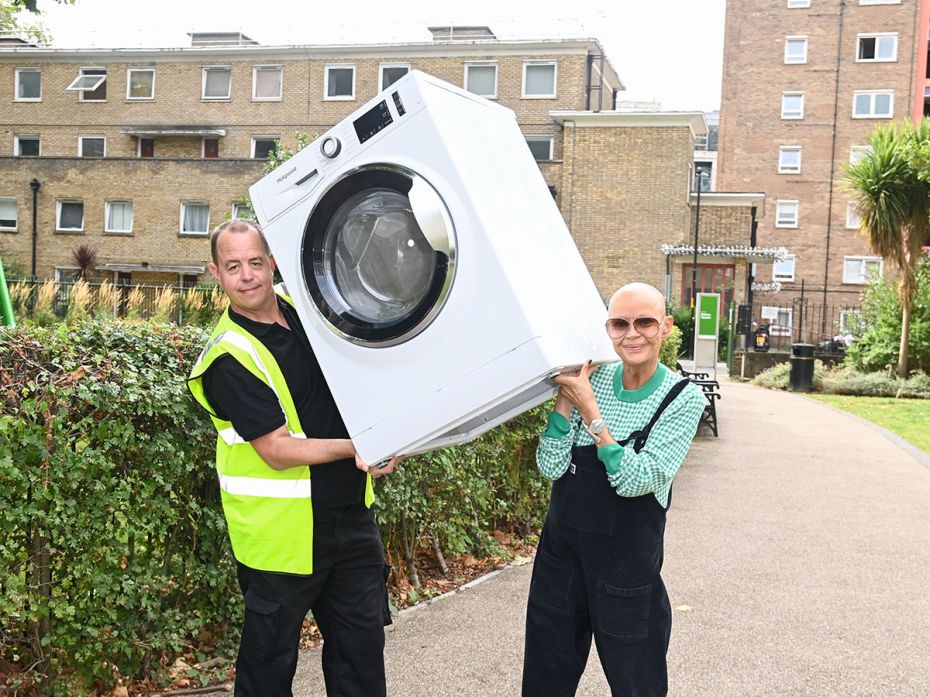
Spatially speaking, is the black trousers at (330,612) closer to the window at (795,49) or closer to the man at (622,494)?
the man at (622,494)

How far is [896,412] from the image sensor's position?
61.5ft

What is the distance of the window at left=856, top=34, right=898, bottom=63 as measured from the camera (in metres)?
48.5

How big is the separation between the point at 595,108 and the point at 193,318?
2423 cm

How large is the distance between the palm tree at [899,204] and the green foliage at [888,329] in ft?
1.06

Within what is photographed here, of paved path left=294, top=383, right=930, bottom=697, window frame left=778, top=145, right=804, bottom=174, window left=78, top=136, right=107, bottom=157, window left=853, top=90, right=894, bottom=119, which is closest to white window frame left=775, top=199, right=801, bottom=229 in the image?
window frame left=778, top=145, right=804, bottom=174

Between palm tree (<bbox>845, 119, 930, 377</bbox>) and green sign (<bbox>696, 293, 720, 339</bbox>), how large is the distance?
4.17m

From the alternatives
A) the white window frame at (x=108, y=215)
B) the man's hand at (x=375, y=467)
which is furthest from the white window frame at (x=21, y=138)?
the man's hand at (x=375, y=467)

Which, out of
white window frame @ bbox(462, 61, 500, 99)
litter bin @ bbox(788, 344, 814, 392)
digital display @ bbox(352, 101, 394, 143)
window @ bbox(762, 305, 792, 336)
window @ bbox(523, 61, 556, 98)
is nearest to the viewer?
digital display @ bbox(352, 101, 394, 143)

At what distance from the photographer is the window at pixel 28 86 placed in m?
43.1

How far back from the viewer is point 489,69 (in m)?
38.5

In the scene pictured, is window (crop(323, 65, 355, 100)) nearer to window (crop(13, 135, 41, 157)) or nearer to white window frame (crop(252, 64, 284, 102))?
white window frame (crop(252, 64, 284, 102))

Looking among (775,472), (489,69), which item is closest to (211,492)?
(775,472)

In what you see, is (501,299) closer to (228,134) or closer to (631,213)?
(631,213)

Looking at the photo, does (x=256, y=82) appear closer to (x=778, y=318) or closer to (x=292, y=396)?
(x=778, y=318)
